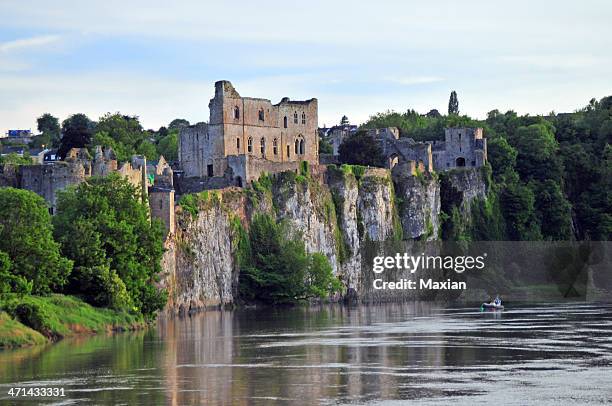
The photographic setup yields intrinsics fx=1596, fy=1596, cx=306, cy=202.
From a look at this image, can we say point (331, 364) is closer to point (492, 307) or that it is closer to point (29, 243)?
point (29, 243)

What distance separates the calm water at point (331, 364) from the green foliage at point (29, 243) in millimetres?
4130

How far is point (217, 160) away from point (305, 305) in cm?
1496

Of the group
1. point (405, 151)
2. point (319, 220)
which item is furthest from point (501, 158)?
point (319, 220)

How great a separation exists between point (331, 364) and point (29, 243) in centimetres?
1947

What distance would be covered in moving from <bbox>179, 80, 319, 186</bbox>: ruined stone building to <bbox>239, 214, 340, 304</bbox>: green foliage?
179 inches

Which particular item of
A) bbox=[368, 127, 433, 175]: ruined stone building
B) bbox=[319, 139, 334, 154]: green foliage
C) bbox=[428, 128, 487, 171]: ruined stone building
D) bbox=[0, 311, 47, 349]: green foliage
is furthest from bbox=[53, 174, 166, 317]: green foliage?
bbox=[319, 139, 334, 154]: green foliage

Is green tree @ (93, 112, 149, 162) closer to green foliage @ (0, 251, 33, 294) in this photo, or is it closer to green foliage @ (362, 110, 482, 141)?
green foliage @ (362, 110, 482, 141)

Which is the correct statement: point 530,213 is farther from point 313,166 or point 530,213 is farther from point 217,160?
point 217,160

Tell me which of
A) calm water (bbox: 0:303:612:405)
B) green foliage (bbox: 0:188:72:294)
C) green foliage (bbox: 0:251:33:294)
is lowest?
calm water (bbox: 0:303:612:405)

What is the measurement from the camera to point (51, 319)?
7475 centimetres

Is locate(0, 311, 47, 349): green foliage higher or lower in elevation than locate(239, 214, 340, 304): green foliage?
lower

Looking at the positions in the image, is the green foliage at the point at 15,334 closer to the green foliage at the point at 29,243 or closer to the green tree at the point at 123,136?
the green foliage at the point at 29,243

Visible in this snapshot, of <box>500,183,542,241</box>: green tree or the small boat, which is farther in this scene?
<box>500,183,542,241</box>: green tree

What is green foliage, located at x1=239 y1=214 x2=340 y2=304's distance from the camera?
113 m
